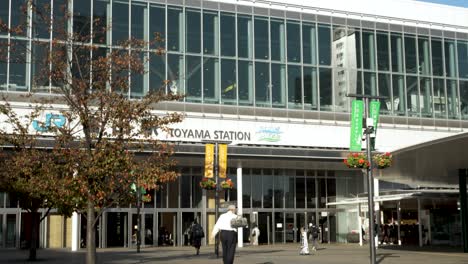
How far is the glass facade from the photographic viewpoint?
4219 cm

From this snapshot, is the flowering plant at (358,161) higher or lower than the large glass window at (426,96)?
lower

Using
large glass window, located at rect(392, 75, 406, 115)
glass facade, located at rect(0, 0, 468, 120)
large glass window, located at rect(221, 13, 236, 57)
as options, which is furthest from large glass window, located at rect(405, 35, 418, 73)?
large glass window, located at rect(221, 13, 236, 57)

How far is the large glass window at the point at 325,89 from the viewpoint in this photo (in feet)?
154

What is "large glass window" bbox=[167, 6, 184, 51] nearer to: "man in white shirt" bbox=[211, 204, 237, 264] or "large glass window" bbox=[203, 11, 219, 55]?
"large glass window" bbox=[203, 11, 219, 55]

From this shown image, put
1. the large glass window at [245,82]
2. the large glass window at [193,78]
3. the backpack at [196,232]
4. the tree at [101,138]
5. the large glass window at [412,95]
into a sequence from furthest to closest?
1. the large glass window at [412,95]
2. the large glass window at [245,82]
3. the large glass window at [193,78]
4. the backpack at [196,232]
5. the tree at [101,138]

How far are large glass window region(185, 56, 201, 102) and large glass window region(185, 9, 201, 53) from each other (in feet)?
2.38

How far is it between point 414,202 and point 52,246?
75.8 feet

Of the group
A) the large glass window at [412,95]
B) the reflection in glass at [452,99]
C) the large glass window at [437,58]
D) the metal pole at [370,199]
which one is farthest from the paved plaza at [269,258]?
the large glass window at [437,58]

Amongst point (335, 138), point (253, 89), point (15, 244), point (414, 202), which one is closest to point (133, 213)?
point (15, 244)

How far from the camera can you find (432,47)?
167 feet

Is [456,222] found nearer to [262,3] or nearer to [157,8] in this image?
[262,3]

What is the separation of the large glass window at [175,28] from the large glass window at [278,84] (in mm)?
6608

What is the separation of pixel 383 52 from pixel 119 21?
19.3m

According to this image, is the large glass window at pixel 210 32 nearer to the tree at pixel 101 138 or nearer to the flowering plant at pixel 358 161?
the flowering plant at pixel 358 161
